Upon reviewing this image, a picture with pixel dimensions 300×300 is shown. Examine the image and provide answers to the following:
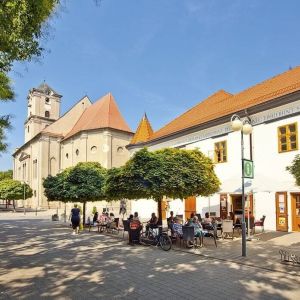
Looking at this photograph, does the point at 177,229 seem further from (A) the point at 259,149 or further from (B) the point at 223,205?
(B) the point at 223,205

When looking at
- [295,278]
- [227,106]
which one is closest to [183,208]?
[227,106]

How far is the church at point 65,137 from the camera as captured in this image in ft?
184

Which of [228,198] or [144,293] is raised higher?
[228,198]

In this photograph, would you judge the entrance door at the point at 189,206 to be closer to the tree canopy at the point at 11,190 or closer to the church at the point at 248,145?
the church at the point at 248,145

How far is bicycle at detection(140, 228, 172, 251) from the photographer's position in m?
13.6

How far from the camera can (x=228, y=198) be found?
22.6m

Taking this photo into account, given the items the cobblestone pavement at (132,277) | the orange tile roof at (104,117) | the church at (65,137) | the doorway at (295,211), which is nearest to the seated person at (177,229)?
the cobblestone pavement at (132,277)

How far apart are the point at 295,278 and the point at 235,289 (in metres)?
1.90

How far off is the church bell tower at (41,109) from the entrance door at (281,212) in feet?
205

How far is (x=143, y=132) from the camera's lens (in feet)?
115

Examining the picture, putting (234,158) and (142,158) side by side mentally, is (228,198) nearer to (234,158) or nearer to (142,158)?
(234,158)

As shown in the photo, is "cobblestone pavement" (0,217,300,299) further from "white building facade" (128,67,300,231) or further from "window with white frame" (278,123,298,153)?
"window with white frame" (278,123,298,153)

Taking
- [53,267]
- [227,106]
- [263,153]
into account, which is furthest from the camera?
[227,106]

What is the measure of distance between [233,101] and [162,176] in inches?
516
